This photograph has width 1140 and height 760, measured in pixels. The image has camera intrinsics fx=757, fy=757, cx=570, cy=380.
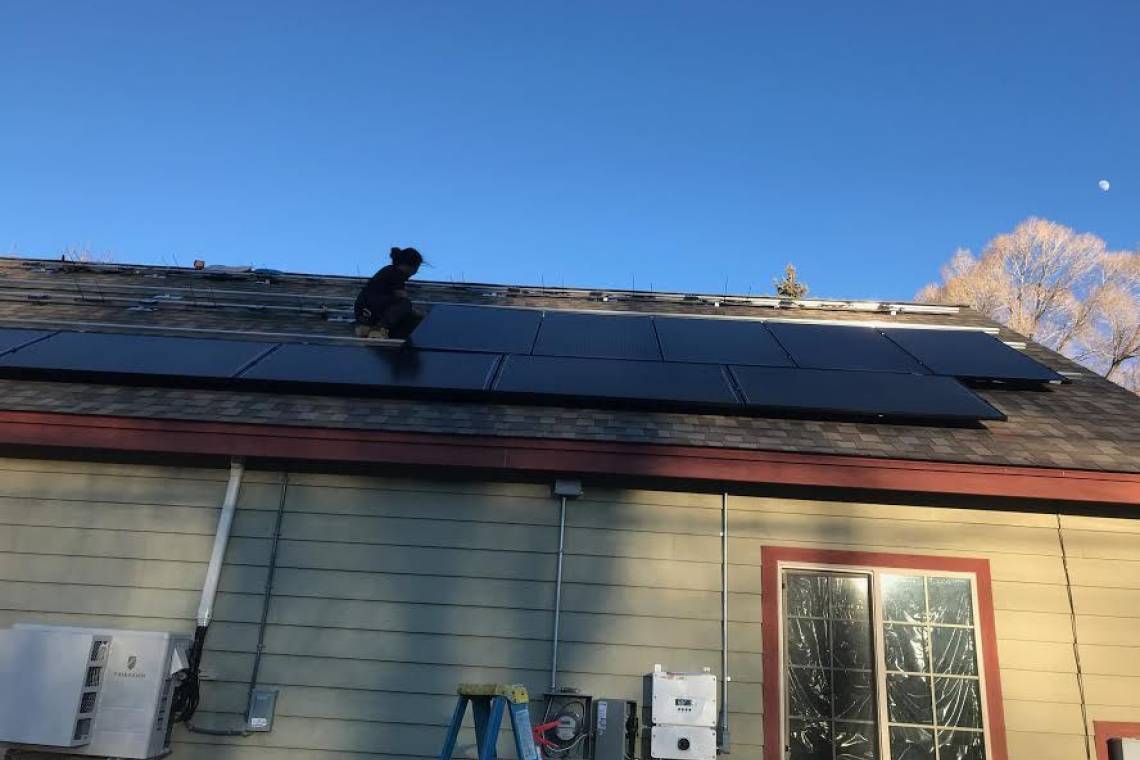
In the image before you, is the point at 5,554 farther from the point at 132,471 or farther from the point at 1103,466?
the point at 1103,466

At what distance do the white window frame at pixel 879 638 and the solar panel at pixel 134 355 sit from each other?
4405mm

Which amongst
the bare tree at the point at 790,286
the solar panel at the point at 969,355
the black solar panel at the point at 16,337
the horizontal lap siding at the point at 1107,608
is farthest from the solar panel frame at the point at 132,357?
the bare tree at the point at 790,286

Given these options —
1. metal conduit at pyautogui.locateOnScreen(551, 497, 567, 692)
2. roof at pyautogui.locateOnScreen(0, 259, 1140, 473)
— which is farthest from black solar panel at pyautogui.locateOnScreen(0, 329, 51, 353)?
metal conduit at pyautogui.locateOnScreen(551, 497, 567, 692)

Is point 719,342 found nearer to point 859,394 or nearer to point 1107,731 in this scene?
point 859,394

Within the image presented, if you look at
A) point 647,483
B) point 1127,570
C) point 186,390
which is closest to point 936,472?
point 1127,570

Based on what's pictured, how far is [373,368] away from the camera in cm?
604

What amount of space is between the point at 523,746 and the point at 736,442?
2.43 m

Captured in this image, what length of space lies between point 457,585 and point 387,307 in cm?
292

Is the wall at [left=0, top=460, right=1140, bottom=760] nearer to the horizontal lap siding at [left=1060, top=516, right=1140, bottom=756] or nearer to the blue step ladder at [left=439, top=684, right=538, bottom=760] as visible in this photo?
the horizontal lap siding at [left=1060, top=516, right=1140, bottom=756]

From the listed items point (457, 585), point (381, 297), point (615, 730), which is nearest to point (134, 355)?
point (381, 297)

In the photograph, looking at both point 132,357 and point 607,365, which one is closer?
point 132,357

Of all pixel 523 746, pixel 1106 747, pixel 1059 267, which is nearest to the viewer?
pixel 523 746

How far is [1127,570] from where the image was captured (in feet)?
16.7

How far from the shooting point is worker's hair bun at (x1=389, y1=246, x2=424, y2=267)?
7160mm
